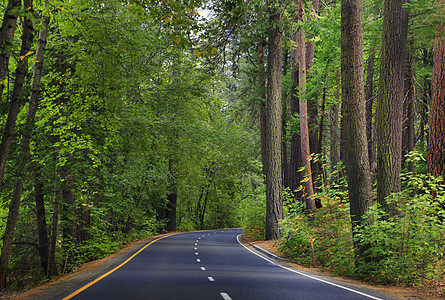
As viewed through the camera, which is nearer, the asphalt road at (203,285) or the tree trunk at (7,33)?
the tree trunk at (7,33)

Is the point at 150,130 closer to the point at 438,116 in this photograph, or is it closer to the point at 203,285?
the point at 203,285

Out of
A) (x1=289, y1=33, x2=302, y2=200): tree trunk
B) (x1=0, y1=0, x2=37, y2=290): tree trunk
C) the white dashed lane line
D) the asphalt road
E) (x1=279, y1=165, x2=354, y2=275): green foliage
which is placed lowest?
the asphalt road

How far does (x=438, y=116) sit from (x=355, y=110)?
2458 millimetres

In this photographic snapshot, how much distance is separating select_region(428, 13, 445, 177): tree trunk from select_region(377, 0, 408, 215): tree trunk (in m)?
1.02

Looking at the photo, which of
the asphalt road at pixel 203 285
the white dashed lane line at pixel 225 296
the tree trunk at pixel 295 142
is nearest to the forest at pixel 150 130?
the asphalt road at pixel 203 285

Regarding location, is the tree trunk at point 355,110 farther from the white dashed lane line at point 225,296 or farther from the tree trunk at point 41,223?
the tree trunk at point 41,223

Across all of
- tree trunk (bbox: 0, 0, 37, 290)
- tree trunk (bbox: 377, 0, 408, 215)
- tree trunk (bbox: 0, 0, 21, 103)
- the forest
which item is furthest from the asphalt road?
tree trunk (bbox: 0, 0, 21, 103)

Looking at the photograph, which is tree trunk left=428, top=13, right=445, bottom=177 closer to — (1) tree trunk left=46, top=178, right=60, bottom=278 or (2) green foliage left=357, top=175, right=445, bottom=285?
(2) green foliage left=357, top=175, right=445, bottom=285

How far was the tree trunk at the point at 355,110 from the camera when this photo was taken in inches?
572

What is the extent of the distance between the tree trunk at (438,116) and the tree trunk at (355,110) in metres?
1.94

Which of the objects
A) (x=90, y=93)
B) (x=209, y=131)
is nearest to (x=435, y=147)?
(x=90, y=93)

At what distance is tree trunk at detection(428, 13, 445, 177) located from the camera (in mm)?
13899

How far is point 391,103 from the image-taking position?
14.1 metres

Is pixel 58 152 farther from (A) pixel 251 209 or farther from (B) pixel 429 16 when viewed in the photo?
(A) pixel 251 209
